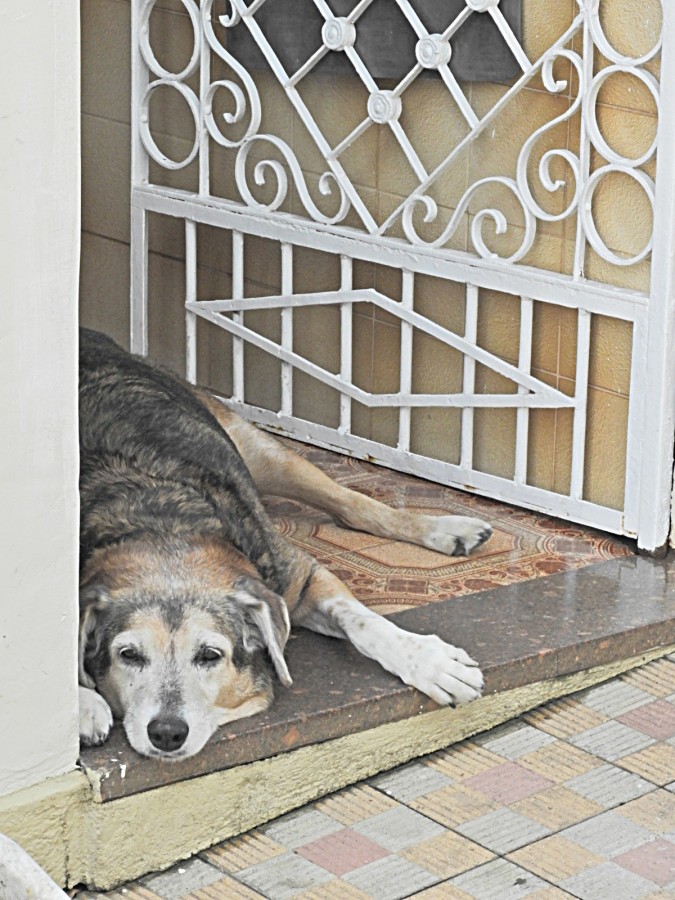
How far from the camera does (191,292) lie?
5.86 meters

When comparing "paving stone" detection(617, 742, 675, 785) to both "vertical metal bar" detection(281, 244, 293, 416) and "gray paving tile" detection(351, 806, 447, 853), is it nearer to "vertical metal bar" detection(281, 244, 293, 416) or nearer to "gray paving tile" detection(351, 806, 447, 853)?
"gray paving tile" detection(351, 806, 447, 853)

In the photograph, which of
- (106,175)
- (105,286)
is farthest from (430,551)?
(106,175)

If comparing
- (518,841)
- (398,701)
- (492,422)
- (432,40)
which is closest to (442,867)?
(518,841)

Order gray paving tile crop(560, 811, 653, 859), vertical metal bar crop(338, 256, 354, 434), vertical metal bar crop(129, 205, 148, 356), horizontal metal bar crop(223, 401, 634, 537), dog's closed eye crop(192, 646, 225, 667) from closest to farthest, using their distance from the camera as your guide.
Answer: dog's closed eye crop(192, 646, 225, 667)
gray paving tile crop(560, 811, 653, 859)
horizontal metal bar crop(223, 401, 634, 537)
vertical metal bar crop(338, 256, 354, 434)
vertical metal bar crop(129, 205, 148, 356)

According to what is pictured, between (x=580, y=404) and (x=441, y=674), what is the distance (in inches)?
52.1

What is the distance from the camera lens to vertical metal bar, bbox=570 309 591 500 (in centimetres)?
479

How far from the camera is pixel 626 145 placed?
467 cm

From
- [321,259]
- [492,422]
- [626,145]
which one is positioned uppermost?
[626,145]

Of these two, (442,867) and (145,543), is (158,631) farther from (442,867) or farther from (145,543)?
(442,867)

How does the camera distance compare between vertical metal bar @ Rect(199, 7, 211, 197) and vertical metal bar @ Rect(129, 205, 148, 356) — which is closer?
vertical metal bar @ Rect(199, 7, 211, 197)

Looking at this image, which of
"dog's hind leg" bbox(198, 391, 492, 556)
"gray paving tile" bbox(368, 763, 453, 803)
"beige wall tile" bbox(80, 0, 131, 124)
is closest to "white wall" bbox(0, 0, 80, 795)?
"gray paving tile" bbox(368, 763, 453, 803)

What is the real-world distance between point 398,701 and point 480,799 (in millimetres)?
314

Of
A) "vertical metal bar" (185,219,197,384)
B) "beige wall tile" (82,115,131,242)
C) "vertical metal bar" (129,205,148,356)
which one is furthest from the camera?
"beige wall tile" (82,115,131,242)

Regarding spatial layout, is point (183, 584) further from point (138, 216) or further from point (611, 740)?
point (138, 216)
